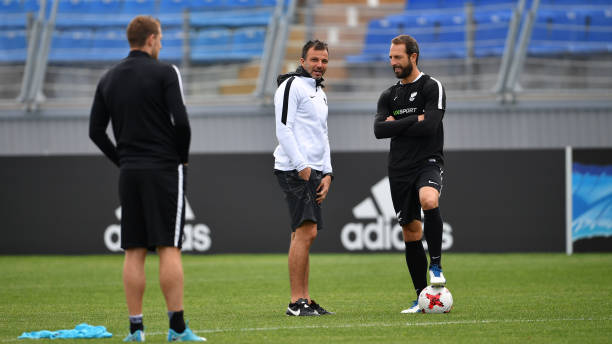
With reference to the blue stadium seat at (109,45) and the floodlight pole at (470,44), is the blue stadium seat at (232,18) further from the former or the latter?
the floodlight pole at (470,44)

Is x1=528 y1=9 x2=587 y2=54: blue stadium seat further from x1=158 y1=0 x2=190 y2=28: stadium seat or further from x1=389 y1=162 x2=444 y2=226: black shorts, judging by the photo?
x1=389 y1=162 x2=444 y2=226: black shorts

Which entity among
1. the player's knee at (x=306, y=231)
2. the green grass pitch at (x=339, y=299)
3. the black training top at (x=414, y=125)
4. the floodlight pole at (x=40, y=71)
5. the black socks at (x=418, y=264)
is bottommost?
the green grass pitch at (x=339, y=299)

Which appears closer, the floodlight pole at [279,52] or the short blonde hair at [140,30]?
the short blonde hair at [140,30]

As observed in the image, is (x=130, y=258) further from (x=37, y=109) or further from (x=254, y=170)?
(x=37, y=109)

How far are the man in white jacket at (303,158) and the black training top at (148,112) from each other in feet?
5.50

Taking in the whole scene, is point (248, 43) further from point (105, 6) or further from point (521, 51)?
point (521, 51)

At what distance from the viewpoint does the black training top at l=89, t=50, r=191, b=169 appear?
536 centimetres

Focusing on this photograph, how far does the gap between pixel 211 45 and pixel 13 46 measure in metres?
3.42

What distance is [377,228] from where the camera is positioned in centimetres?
1392

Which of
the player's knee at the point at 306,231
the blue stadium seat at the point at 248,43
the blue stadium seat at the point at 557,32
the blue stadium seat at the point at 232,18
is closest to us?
the player's knee at the point at 306,231

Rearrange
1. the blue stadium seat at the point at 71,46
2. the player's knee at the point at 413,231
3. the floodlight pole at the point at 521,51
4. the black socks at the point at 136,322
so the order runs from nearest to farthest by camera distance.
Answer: the black socks at the point at 136,322 < the player's knee at the point at 413,231 < the floodlight pole at the point at 521,51 < the blue stadium seat at the point at 71,46

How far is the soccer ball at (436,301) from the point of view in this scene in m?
6.99

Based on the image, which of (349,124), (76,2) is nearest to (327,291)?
(349,124)

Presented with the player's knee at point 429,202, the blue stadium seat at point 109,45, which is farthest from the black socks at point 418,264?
the blue stadium seat at point 109,45
